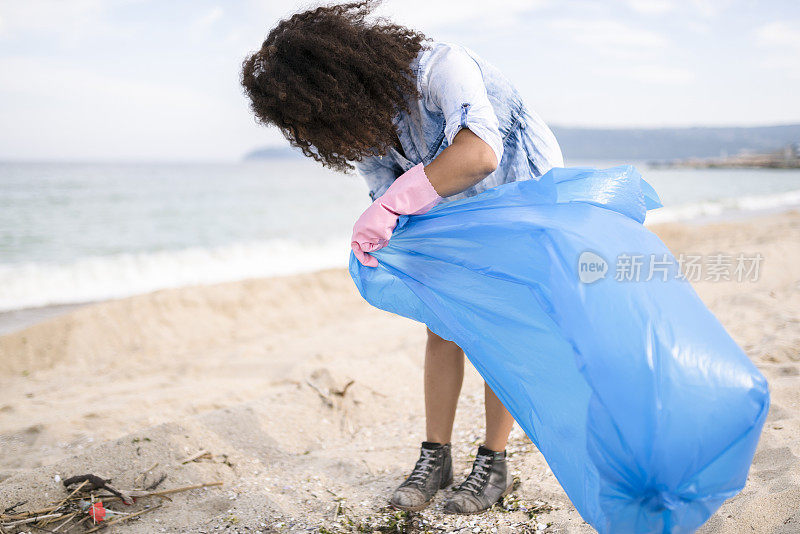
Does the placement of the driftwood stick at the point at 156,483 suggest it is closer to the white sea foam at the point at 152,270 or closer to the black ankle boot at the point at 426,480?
the black ankle boot at the point at 426,480

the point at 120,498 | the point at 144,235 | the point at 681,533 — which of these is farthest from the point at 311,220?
the point at 681,533

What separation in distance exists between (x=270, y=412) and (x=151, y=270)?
223 inches

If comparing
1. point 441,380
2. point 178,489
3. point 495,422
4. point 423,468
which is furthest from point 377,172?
point 178,489

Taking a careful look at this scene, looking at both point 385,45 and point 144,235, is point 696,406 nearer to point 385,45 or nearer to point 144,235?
point 385,45

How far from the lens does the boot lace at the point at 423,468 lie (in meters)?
→ 1.90

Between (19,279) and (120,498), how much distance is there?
5754 mm

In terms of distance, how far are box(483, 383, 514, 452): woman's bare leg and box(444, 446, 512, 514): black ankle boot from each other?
0.03 metres

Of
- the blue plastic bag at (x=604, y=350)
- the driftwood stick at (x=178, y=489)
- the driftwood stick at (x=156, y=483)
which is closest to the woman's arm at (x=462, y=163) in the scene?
the blue plastic bag at (x=604, y=350)

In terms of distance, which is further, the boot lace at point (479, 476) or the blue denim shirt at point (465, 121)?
the boot lace at point (479, 476)

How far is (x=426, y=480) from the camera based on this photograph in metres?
1.90

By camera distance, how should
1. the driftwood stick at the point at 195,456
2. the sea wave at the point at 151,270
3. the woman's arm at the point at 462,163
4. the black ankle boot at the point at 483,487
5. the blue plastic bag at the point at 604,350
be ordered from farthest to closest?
the sea wave at the point at 151,270 → the driftwood stick at the point at 195,456 → the black ankle boot at the point at 483,487 → the woman's arm at the point at 462,163 → the blue plastic bag at the point at 604,350

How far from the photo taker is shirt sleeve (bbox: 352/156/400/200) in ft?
5.89

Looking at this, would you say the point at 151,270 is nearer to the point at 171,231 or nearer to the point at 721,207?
the point at 171,231

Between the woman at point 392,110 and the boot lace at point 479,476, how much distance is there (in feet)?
0.10
